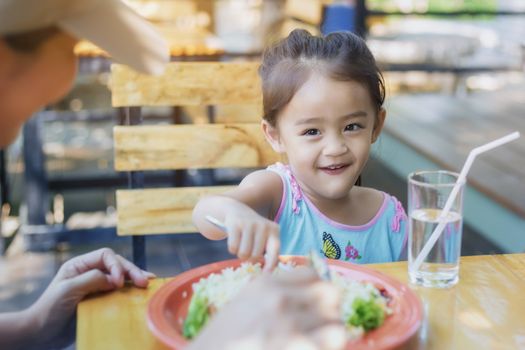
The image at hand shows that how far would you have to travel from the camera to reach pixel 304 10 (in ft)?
14.6

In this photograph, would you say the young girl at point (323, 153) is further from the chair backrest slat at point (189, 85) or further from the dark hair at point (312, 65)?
the chair backrest slat at point (189, 85)

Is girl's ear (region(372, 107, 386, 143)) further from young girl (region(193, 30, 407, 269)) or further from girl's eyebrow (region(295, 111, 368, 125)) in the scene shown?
girl's eyebrow (region(295, 111, 368, 125))

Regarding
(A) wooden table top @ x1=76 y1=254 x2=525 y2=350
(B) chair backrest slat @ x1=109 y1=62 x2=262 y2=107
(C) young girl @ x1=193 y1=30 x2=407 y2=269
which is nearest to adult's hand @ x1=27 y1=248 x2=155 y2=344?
(A) wooden table top @ x1=76 y1=254 x2=525 y2=350

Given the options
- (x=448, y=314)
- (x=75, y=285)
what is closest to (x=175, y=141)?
(x=75, y=285)

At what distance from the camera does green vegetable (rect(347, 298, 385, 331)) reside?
43.7 inches

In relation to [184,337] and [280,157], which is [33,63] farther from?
[280,157]

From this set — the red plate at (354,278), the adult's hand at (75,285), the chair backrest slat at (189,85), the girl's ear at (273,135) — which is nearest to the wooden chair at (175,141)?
the chair backrest slat at (189,85)

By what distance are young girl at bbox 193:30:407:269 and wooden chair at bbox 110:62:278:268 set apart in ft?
1.17

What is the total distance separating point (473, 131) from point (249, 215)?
328 cm

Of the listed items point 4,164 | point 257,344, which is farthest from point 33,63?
point 4,164

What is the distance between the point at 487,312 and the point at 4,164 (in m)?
3.14

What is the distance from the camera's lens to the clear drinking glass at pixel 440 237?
1.39m

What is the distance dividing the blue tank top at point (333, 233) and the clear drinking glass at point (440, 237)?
343mm

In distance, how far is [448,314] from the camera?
1.27 m
